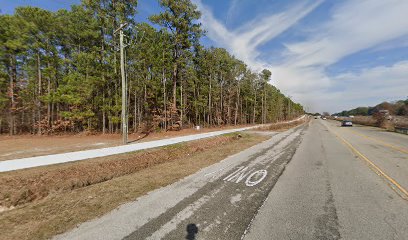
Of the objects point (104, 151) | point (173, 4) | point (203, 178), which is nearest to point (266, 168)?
point (203, 178)

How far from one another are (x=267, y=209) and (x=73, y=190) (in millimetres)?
5390

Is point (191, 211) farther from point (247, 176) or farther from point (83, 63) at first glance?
point (83, 63)

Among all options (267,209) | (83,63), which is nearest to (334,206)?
(267,209)

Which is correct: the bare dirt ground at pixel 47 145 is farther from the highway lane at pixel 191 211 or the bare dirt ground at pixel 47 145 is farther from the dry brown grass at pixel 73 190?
the highway lane at pixel 191 211

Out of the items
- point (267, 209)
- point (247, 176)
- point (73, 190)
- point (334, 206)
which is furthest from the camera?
point (247, 176)

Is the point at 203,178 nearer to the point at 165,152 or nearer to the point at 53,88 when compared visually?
the point at 165,152

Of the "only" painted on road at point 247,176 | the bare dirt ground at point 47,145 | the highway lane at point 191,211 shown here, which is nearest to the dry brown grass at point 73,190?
the highway lane at point 191,211

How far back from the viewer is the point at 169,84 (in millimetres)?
32281

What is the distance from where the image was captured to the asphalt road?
11.2ft

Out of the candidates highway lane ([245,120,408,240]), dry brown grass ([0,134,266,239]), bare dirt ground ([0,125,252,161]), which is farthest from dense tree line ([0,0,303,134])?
highway lane ([245,120,408,240])

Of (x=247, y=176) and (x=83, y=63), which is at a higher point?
(x=83, y=63)

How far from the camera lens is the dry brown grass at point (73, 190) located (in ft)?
12.0

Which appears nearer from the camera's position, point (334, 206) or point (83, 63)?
point (334, 206)

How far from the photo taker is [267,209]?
430 cm
